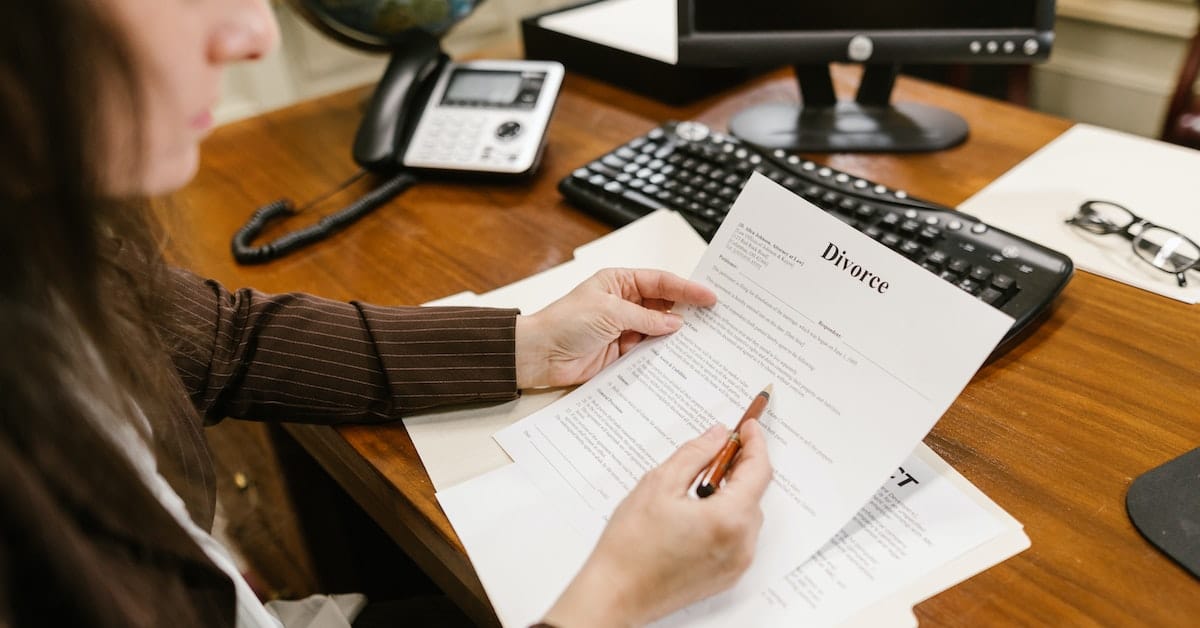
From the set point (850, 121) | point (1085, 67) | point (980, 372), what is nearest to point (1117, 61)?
point (1085, 67)

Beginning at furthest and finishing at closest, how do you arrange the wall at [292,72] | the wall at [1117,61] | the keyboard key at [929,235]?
the wall at [292,72]
the wall at [1117,61]
the keyboard key at [929,235]

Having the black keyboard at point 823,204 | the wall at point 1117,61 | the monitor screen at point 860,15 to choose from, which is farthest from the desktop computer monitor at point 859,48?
the wall at point 1117,61

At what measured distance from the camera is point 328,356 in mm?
699

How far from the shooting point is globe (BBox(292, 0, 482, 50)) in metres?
1.09

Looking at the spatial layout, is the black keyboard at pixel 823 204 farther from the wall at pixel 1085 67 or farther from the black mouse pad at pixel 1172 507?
the wall at pixel 1085 67

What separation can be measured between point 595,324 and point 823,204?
0.29 metres

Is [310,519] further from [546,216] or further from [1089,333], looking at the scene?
[1089,333]

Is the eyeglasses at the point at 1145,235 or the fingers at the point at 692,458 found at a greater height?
the fingers at the point at 692,458

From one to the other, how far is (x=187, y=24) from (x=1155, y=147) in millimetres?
989

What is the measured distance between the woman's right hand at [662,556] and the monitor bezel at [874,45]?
0.64m

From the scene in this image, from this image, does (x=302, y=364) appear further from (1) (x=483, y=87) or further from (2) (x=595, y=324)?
(1) (x=483, y=87)

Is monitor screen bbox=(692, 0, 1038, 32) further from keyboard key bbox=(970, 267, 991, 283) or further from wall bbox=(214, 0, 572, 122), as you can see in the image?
wall bbox=(214, 0, 572, 122)

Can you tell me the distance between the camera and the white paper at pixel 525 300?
0.63m

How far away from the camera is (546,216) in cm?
94
